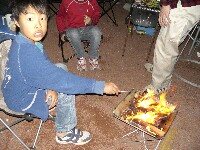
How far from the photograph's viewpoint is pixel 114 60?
5312 mm

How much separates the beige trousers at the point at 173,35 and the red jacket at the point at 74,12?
1.61 meters

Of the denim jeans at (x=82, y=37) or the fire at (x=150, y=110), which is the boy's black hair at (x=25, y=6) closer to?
the fire at (x=150, y=110)

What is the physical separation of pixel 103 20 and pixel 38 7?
15.1ft

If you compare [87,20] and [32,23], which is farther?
[87,20]

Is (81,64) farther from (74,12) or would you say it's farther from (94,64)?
(74,12)

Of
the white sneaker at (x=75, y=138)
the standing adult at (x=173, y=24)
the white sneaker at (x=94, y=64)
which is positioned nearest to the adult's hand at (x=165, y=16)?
the standing adult at (x=173, y=24)

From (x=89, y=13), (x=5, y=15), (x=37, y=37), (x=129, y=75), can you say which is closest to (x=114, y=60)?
(x=129, y=75)

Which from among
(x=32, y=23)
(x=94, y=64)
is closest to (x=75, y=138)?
(x=32, y=23)

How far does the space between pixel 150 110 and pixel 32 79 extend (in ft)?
5.14

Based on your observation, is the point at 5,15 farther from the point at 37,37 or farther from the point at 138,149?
the point at 138,149

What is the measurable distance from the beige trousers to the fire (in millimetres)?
902

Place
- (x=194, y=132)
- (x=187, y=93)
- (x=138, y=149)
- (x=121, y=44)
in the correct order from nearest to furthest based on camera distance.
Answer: (x=138, y=149) < (x=194, y=132) < (x=187, y=93) < (x=121, y=44)

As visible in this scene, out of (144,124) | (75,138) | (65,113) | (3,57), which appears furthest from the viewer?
(75,138)

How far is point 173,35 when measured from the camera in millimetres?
3662
